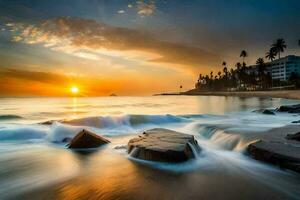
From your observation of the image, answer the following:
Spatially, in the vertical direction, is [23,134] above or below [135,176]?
above

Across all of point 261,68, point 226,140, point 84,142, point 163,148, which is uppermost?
point 261,68

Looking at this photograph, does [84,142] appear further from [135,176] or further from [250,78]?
[250,78]

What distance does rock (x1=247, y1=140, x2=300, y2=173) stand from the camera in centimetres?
688

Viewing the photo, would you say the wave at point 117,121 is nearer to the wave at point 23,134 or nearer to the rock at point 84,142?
the wave at point 23,134

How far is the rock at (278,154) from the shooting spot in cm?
688

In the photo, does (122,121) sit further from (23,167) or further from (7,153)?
(23,167)

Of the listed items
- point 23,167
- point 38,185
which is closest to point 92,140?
point 23,167

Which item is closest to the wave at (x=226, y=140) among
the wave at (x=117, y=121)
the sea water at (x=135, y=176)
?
the sea water at (x=135, y=176)

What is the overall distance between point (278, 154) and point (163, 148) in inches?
140

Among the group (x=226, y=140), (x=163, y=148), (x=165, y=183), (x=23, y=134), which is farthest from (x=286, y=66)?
(x=165, y=183)

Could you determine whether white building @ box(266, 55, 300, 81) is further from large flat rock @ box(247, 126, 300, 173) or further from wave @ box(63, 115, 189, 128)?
large flat rock @ box(247, 126, 300, 173)

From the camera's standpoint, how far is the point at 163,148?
7.93m

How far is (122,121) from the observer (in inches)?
787

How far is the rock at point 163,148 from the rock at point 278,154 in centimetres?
210
